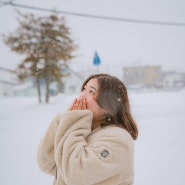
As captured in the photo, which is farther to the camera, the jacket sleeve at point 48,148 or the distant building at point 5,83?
the distant building at point 5,83

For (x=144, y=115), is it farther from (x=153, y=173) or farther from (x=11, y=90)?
(x=11, y=90)

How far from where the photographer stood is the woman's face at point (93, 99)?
1282mm

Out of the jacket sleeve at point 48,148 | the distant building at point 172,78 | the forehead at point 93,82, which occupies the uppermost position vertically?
the forehead at point 93,82

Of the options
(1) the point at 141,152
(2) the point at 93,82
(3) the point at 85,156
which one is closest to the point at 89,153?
(3) the point at 85,156

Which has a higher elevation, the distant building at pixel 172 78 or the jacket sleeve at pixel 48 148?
the jacket sleeve at pixel 48 148

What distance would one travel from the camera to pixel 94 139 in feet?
3.89

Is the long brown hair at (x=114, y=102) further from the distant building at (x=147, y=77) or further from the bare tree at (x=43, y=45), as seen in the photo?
the distant building at (x=147, y=77)

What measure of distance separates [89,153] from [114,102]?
34 centimetres

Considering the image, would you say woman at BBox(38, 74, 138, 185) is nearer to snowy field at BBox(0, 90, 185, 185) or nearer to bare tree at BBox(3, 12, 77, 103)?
snowy field at BBox(0, 90, 185, 185)

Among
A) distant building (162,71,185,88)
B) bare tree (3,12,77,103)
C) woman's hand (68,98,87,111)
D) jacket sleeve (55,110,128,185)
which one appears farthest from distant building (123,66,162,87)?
jacket sleeve (55,110,128,185)

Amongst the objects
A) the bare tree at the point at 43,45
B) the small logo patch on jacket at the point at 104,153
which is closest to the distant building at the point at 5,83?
the bare tree at the point at 43,45

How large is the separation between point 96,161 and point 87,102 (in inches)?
13.4

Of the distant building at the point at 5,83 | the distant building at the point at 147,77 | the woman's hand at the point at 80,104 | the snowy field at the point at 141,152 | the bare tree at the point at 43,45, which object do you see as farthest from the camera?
the distant building at the point at 147,77

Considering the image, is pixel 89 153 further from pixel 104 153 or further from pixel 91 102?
pixel 91 102
